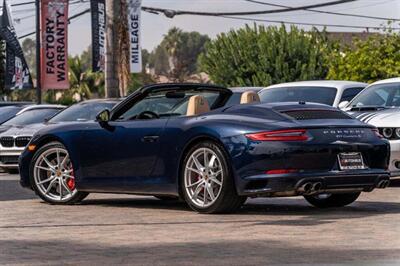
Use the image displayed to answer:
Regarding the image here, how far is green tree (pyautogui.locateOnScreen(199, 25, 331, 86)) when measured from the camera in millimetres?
58375

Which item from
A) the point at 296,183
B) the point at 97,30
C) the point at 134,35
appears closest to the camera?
the point at 296,183

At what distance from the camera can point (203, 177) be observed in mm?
11320

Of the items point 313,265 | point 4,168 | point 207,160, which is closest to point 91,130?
point 207,160

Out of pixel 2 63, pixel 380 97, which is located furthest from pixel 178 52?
pixel 380 97

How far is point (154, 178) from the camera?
11820 millimetres

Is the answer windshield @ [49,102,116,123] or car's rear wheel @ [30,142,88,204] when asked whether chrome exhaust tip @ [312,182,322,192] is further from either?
windshield @ [49,102,116,123]

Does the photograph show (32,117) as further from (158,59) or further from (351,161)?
(158,59)

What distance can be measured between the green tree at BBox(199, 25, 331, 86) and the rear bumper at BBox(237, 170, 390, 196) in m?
45.5

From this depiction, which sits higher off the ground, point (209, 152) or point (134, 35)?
point (134, 35)

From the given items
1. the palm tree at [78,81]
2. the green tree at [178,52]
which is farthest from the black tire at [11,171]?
the palm tree at [78,81]

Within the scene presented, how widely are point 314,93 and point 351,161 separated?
6999 millimetres

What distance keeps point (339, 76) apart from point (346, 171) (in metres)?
25.1

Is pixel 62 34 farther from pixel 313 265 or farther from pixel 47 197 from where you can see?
pixel 313 265

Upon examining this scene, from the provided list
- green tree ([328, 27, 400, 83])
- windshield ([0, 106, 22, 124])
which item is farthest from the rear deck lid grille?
green tree ([328, 27, 400, 83])
